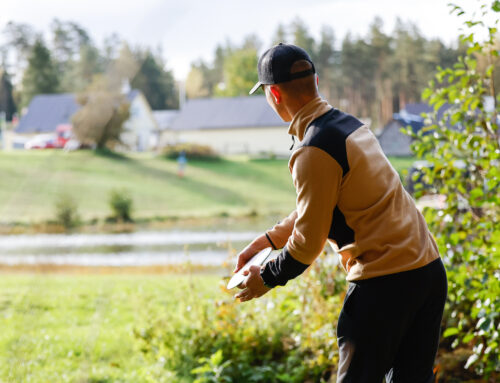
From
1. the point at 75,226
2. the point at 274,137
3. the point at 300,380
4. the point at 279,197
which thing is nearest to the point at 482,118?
the point at 300,380

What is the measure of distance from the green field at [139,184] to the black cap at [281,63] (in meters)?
0.38

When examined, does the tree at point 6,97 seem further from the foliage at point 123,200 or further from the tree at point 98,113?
the foliage at point 123,200

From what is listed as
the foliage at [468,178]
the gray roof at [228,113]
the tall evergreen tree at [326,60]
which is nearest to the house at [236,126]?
the gray roof at [228,113]

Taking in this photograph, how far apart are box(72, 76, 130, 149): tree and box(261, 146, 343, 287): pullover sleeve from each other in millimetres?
670

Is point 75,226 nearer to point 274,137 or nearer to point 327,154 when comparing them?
point 327,154

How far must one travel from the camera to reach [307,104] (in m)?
1.54

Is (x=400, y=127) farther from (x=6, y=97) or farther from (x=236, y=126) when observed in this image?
(x=236, y=126)

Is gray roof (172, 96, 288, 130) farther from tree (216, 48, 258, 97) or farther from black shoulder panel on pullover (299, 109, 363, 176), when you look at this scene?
black shoulder panel on pullover (299, 109, 363, 176)

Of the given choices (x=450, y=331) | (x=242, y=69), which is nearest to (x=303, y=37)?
(x=242, y=69)

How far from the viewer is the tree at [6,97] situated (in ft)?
2.71

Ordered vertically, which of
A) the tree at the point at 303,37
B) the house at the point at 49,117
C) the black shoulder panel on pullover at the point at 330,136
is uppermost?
the tree at the point at 303,37

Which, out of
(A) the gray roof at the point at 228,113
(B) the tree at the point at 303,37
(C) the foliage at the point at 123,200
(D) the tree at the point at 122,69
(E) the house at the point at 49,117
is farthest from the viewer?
(A) the gray roof at the point at 228,113

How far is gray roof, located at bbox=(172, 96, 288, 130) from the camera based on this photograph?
1889 cm

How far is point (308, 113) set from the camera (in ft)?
5.03
